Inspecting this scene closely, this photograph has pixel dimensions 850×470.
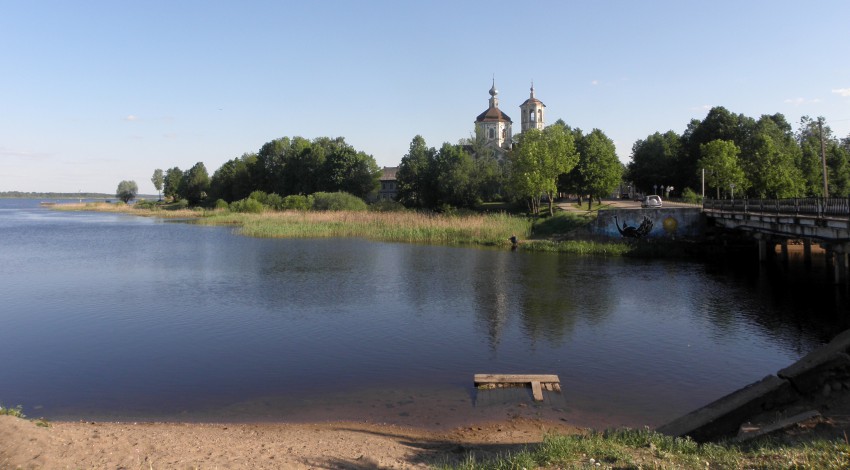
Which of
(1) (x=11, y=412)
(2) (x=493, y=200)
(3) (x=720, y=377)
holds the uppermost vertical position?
(2) (x=493, y=200)

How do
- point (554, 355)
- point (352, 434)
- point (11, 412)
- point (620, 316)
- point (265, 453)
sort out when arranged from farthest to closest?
point (620, 316), point (554, 355), point (352, 434), point (11, 412), point (265, 453)

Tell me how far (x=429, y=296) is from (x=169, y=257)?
2084cm

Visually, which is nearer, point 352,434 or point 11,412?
point 11,412

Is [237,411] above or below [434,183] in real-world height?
below

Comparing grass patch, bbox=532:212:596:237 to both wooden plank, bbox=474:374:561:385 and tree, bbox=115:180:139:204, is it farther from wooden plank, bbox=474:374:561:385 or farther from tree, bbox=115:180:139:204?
tree, bbox=115:180:139:204

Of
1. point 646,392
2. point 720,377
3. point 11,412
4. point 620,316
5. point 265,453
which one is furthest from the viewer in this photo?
point 620,316

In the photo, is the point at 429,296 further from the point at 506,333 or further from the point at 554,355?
the point at 554,355

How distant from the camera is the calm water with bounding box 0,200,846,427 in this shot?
11953 mm

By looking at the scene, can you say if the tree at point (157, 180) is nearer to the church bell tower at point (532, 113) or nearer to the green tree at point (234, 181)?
the green tree at point (234, 181)

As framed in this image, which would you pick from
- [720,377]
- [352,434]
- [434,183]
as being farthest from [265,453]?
[434,183]

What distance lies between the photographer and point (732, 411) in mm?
9047

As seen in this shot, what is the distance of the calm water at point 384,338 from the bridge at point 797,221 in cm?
238

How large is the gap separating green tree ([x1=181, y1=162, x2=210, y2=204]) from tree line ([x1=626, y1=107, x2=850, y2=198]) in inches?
3258

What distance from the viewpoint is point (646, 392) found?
12609mm
